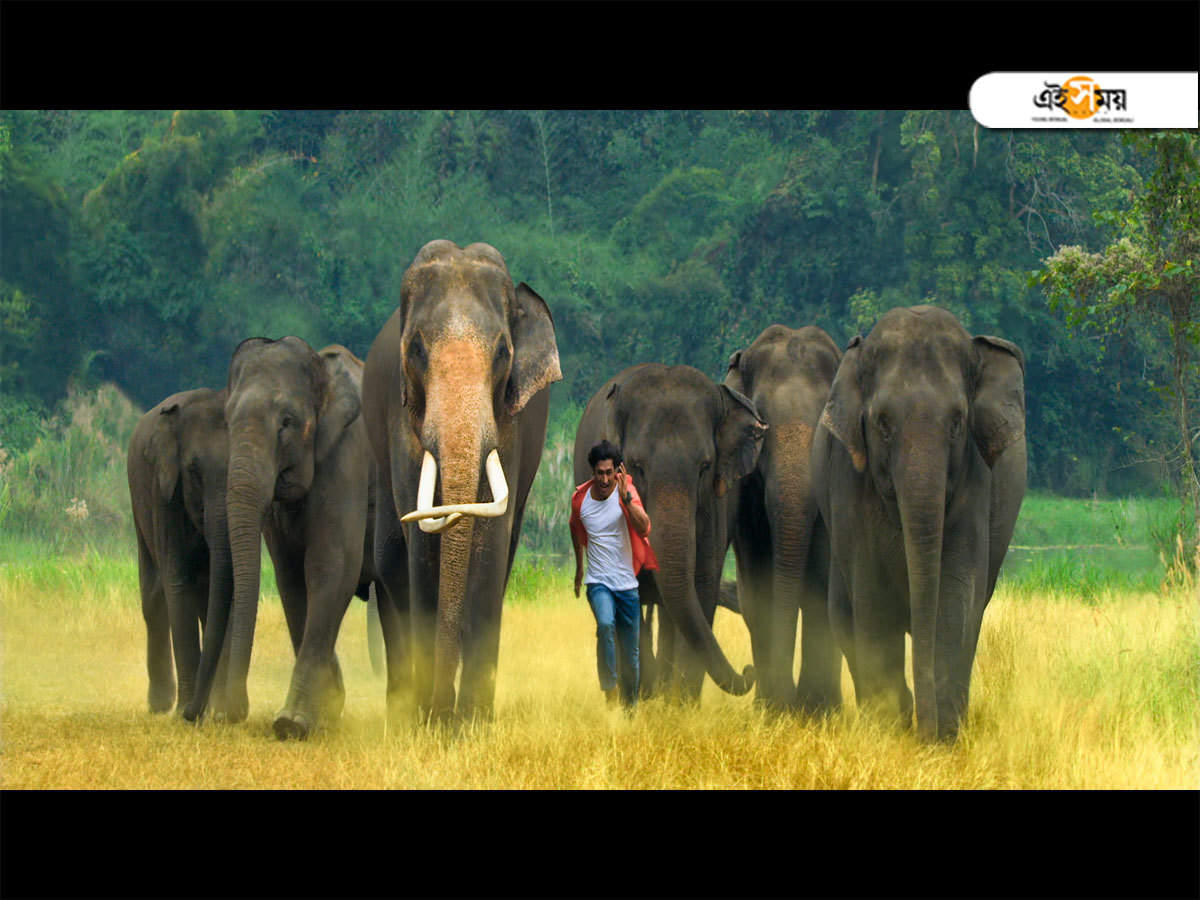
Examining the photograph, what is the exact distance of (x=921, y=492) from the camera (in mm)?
7848

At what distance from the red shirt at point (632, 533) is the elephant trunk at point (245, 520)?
5.64ft

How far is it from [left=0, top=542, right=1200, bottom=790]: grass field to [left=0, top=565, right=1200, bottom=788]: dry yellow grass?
13mm

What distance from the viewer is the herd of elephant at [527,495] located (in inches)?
310

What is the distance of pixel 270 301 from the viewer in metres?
30.4

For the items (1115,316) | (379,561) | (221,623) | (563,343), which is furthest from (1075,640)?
(563,343)

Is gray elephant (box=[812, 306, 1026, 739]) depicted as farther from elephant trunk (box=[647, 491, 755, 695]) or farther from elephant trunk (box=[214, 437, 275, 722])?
elephant trunk (box=[214, 437, 275, 722])

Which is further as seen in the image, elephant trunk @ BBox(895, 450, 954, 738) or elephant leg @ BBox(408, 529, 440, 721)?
elephant leg @ BBox(408, 529, 440, 721)

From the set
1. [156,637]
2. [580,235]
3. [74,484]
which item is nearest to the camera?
[156,637]

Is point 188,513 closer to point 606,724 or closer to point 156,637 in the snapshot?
point 156,637

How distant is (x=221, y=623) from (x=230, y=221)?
71.1 feet

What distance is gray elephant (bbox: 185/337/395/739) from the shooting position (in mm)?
9141

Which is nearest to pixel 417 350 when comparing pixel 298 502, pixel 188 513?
pixel 298 502

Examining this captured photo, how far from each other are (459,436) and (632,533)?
171 cm

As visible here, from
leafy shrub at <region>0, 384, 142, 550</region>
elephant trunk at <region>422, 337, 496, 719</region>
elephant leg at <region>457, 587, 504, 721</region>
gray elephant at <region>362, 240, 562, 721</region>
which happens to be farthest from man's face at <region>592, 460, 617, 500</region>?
leafy shrub at <region>0, 384, 142, 550</region>
